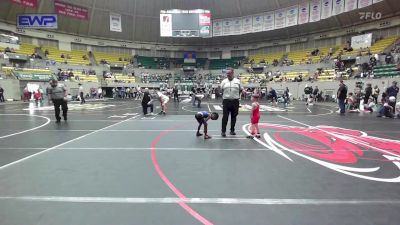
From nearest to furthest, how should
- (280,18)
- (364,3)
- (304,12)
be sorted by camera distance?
(364,3)
(304,12)
(280,18)

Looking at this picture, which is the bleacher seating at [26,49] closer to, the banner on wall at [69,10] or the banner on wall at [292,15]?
the banner on wall at [69,10]

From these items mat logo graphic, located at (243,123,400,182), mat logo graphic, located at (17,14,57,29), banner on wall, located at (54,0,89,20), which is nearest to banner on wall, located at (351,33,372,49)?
mat logo graphic, located at (243,123,400,182)

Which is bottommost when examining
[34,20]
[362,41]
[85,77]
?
[85,77]

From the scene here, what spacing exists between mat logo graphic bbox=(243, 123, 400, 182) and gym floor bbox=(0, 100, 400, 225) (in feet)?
0.07

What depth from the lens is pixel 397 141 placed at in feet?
26.0

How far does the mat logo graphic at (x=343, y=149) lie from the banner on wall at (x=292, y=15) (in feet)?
128

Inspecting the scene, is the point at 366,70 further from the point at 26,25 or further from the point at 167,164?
the point at 26,25

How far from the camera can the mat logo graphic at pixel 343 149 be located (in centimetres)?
514

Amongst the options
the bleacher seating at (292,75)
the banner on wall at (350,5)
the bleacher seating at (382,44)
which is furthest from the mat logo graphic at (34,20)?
the bleacher seating at (382,44)

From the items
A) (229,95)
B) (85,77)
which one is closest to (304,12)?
(85,77)

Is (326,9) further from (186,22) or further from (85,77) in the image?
(85,77)

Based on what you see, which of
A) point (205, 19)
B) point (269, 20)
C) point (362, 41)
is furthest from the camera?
point (269, 20)

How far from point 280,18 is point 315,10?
660 centimetres

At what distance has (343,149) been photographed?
684cm
